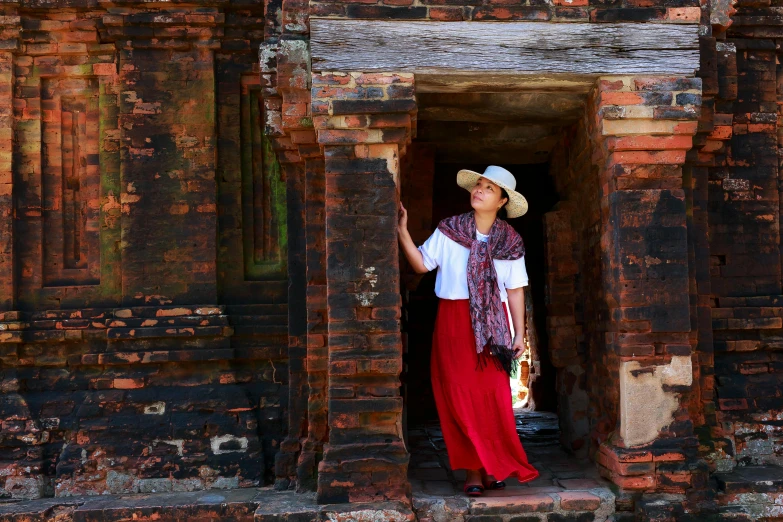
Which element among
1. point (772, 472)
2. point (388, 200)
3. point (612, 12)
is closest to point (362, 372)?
point (388, 200)

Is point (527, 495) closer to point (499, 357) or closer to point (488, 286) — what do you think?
point (499, 357)

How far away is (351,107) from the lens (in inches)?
179

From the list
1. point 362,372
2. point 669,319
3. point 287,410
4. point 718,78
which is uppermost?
point 718,78

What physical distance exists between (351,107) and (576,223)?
2229 mm

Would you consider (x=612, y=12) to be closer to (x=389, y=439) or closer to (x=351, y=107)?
(x=351, y=107)

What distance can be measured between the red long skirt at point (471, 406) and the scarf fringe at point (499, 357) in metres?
0.02

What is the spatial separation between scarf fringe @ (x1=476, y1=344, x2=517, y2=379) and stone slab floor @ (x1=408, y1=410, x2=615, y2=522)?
799mm

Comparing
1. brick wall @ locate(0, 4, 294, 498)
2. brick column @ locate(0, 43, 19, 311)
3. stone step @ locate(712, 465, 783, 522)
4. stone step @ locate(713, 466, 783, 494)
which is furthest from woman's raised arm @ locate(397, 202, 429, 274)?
brick column @ locate(0, 43, 19, 311)

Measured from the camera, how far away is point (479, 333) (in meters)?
4.74

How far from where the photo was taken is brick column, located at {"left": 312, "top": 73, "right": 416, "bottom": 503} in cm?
449

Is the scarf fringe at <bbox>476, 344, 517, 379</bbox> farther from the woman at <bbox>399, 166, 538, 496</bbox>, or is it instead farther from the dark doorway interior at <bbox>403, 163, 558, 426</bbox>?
the dark doorway interior at <bbox>403, 163, 558, 426</bbox>

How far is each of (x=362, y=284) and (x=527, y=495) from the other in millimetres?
1748

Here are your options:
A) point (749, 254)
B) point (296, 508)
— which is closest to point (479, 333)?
point (296, 508)

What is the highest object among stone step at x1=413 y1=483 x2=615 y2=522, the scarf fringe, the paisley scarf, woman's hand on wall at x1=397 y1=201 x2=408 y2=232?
woman's hand on wall at x1=397 y1=201 x2=408 y2=232
